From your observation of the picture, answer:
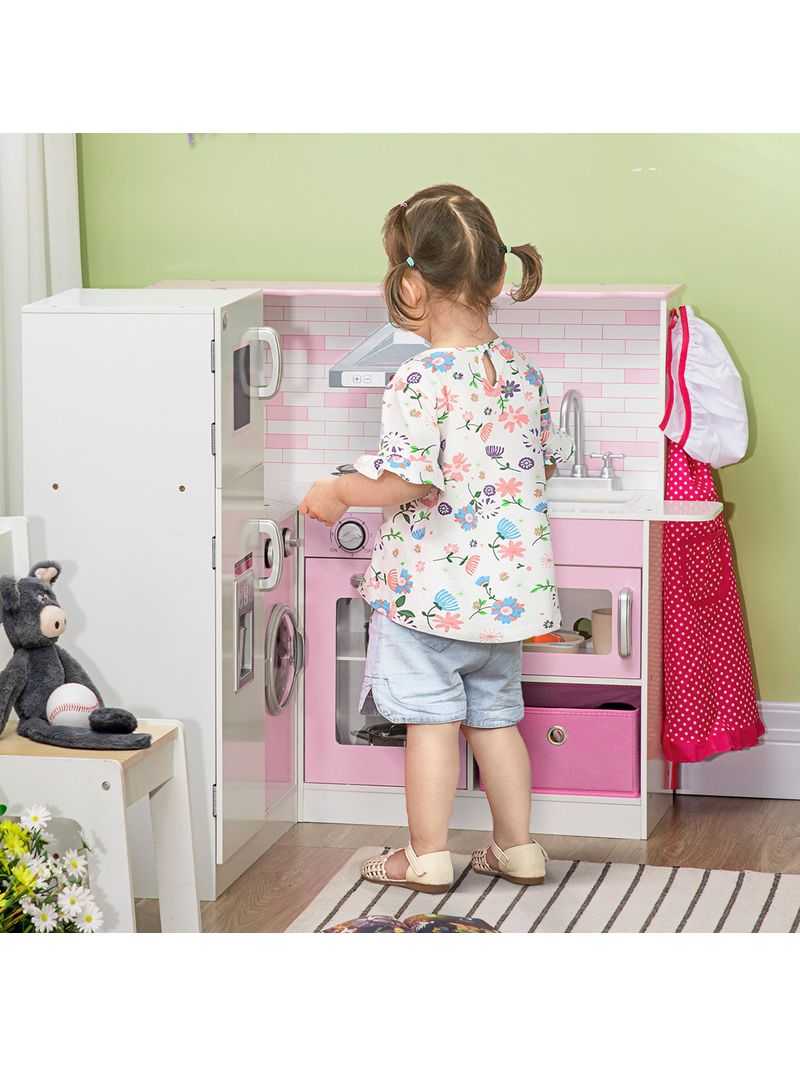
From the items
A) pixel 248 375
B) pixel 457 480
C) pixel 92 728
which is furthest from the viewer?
pixel 248 375

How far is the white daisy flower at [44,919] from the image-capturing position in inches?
81.6

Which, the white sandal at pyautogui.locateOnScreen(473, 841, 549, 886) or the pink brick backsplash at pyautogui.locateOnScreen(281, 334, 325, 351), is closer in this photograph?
the white sandal at pyautogui.locateOnScreen(473, 841, 549, 886)

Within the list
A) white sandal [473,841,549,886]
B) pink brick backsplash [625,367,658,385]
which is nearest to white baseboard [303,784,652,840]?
white sandal [473,841,549,886]

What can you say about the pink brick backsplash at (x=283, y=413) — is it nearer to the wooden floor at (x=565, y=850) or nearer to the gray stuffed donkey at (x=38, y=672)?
the wooden floor at (x=565, y=850)

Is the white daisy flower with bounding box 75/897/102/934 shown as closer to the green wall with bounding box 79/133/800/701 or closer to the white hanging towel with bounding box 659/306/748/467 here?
the white hanging towel with bounding box 659/306/748/467

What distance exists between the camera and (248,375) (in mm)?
3105

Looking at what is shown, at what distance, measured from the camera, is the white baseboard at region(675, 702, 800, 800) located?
12.4 feet

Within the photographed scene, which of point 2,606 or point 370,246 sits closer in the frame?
point 2,606

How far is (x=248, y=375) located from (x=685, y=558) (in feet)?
4.01

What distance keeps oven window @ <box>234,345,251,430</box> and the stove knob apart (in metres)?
0.46

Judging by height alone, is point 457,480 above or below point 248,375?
below
